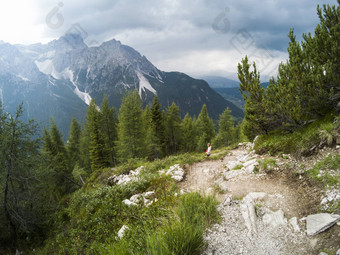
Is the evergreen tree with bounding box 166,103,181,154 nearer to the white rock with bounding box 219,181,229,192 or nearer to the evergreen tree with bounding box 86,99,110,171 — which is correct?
the evergreen tree with bounding box 86,99,110,171

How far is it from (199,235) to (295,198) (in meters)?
3.67

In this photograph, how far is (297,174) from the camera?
21.5 feet

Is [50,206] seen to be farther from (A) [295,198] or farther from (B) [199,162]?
(A) [295,198]

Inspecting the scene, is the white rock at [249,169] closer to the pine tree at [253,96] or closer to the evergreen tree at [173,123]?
the pine tree at [253,96]

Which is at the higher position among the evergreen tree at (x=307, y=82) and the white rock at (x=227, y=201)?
the evergreen tree at (x=307, y=82)

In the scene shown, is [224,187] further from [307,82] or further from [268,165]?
[307,82]

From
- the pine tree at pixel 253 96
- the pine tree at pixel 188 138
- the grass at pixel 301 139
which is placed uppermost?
the pine tree at pixel 253 96

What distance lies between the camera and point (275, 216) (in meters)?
4.93

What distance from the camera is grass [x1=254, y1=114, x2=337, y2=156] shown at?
7.37 metres

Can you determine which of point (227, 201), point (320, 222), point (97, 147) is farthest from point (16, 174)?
point (320, 222)

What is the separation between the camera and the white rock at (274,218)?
470cm

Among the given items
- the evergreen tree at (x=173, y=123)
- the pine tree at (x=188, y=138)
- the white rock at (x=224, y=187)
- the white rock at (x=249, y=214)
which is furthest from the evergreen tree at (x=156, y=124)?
the white rock at (x=249, y=214)

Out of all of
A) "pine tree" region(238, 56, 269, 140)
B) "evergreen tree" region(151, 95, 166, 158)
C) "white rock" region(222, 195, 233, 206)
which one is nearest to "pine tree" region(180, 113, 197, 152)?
"evergreen tree" region(151, 95, 166, 158)

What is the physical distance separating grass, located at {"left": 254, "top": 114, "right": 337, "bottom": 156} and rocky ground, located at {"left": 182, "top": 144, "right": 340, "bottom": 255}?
564 mm
